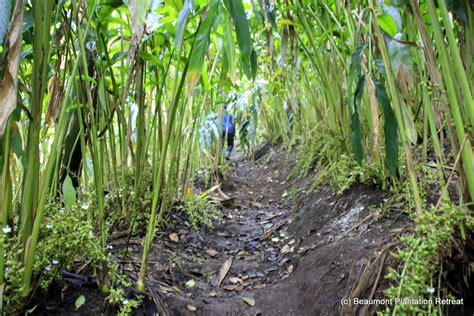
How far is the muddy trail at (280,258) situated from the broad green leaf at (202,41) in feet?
1.97

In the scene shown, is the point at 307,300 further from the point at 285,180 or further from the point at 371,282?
the point at 285,180

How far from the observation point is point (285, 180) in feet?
8.73

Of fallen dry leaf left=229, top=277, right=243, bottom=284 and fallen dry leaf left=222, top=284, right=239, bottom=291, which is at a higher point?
fallen dry leaf left=229, top=277, right=243, bottom=284

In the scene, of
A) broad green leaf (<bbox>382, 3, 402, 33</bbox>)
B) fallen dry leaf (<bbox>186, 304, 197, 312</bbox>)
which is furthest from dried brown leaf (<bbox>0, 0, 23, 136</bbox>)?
broad green leaf (<bbox>382, 3, 402, 33</bbox>)

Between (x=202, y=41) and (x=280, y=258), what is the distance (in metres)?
1.00

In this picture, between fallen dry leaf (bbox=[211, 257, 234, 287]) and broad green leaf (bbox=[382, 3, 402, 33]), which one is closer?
broad green leaf (bbox=[382, 3, 402, 33])

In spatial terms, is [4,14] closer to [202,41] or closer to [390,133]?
[202,41]

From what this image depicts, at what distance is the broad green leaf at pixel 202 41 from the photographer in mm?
706

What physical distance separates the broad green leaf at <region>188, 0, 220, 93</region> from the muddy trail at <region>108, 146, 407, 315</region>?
60 cm

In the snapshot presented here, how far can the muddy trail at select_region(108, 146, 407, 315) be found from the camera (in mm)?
913

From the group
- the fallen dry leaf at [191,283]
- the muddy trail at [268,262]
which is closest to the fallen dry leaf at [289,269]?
the muddy trail at [268,262]

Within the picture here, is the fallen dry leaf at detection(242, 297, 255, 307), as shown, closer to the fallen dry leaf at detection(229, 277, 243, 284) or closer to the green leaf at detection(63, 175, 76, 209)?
the fallen dry leaf at detection(229, 277, 243, 284)

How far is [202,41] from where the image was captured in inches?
28.7

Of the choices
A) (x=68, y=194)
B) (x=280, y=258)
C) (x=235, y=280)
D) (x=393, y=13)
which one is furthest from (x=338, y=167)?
(x=68, y=194)
